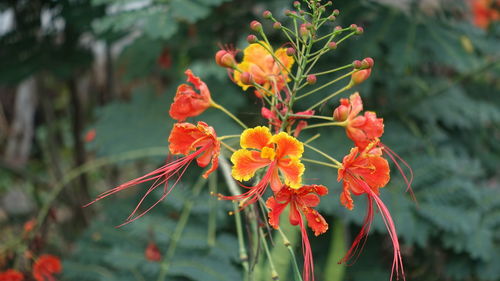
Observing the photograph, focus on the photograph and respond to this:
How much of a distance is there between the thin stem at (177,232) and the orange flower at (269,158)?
34.2 inches

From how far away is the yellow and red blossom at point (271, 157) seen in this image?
1006mm

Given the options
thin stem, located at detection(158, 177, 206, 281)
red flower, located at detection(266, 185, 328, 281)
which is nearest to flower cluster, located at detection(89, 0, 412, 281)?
red flower, located at detection(266, 185, 328, 281)

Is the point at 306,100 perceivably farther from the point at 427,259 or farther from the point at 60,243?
the point at 60,243

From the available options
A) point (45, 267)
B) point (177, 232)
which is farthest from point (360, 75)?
point (45, 267)

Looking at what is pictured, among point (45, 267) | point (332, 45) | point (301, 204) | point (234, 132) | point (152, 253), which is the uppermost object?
point (332, 45)

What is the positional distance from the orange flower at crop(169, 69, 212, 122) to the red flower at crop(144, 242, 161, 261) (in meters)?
0.83

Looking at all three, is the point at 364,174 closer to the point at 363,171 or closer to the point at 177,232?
the point at 363,171

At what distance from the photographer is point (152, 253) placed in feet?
6.23

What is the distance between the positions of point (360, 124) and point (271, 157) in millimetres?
234

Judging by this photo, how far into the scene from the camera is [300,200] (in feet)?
3.46

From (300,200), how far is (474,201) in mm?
1416

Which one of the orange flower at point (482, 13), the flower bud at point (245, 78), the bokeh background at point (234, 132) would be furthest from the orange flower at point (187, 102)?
the orange flower at point (482, 13)

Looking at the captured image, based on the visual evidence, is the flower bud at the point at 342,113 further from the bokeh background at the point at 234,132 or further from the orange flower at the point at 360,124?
the bokeh background at the point at 234,132

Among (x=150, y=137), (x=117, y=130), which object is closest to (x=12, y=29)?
(x=117, y=130)
